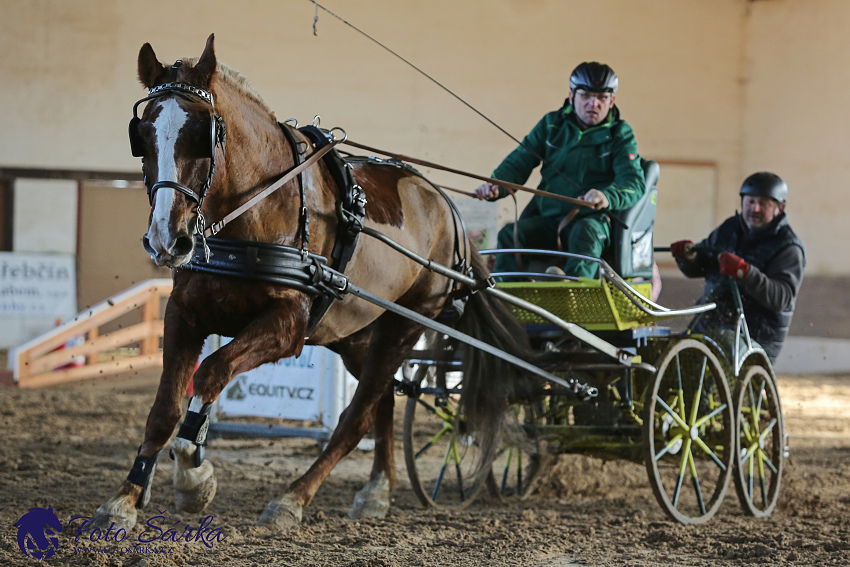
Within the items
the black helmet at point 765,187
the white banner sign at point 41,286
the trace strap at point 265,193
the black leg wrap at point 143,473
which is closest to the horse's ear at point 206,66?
the trace strap at point 265,193

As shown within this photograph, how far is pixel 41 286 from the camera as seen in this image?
1047cm

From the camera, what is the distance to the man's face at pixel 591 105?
4.22 m

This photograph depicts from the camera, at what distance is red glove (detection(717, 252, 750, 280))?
4.28 meters

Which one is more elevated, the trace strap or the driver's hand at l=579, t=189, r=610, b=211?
the driver's hand at l=579, t=189, r=610, b=211

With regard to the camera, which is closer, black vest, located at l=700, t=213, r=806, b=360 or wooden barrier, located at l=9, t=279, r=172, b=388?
black vest, located at l=700, t=213, r=806, b=360

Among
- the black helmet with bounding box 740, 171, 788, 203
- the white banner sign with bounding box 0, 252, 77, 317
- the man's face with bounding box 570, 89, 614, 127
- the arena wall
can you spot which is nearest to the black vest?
the black helmet with bounding box 740, 171, 788, 203

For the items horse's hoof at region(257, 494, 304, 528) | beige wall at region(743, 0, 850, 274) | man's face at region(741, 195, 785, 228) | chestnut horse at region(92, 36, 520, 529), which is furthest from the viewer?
beige wall at region(743, 0, 850, 274)

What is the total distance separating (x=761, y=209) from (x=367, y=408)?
246cm

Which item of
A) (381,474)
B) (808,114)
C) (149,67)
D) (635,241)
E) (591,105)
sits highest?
(808,114)

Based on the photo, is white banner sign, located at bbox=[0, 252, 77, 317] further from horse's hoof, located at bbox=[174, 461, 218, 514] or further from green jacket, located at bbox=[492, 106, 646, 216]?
horse's hoof, located at bbox=[174, 461, 218, 514]

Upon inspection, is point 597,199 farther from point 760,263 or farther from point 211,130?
point 211,130

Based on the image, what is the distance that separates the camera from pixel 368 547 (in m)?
3.16

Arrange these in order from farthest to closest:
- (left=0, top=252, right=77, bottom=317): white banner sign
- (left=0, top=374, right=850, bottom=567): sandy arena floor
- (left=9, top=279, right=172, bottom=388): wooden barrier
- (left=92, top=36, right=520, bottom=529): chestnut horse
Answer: (left=0, top=252, right=77, bottom=317): white banner sign < (left=9, top=279, right=172, bottom=388): wooden barrier < (left=0, top=374, right=850, bottom=567): sandy arena floor < (left=92, top=36, right=520, bottom=529): chestnut horse

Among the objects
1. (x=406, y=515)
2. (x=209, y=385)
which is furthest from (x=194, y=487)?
(x=406, y=515)
